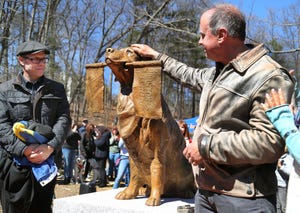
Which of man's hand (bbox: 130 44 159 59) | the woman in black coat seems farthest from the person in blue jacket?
the woman in black coat

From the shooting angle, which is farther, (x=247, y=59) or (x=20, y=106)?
(x=20, y=106)

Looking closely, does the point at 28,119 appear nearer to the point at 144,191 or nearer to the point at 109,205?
the point at 109,205

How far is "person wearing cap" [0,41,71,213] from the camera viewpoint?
338 cm

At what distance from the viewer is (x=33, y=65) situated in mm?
3545

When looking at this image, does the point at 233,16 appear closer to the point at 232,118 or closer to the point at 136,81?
the point at 232,118

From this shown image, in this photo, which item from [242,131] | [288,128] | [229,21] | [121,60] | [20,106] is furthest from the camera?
[121,60]

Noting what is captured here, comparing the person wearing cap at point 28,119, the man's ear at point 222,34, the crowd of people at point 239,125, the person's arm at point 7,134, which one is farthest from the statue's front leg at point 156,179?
the man's ear at point 222,34

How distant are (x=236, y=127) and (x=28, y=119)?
6.85 ft

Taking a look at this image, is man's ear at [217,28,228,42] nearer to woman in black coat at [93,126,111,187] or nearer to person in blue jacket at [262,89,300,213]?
person in blue jacket at [262,89,300,213]

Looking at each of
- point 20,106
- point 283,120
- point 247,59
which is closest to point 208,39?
point 247,59

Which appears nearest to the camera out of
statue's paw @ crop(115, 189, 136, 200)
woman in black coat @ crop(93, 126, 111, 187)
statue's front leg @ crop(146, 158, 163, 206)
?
statue's front leg @ crop(146, 158, 163, 206)

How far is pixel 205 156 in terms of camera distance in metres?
2.05

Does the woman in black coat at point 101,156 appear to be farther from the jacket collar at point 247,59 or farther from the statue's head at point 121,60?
the jacket collar at point 247,59

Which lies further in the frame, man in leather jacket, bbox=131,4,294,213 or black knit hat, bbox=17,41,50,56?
black knit hat, bbox=17,41,50,56
